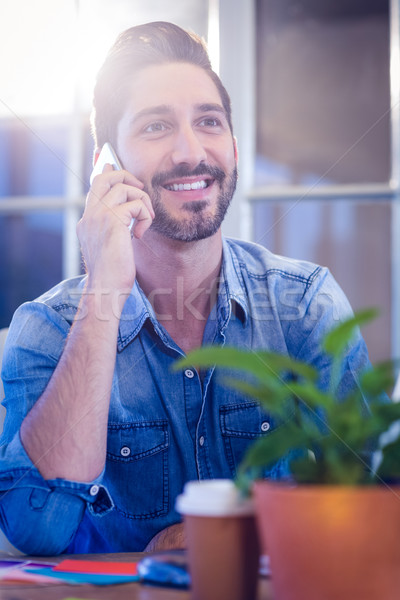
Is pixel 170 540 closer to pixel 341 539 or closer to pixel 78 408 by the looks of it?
pixel 78 408

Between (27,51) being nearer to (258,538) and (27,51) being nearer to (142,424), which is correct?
(142,424)

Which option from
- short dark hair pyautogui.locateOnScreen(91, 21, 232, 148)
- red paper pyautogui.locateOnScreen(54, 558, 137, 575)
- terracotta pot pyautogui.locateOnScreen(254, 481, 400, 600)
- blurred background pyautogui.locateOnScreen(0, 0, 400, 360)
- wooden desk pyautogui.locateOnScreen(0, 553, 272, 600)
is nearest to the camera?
terracotta pot pyautogui.locateOnScreen(254, 481, 400, 600)

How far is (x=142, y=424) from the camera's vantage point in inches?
55.6

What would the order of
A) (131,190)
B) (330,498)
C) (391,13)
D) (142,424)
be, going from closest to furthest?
1. (330,498)
2. (142,424)
3. (131,190)
4. (391,13)

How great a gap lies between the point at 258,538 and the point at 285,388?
159mm

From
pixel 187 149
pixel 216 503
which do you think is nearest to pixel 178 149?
pixel 187 149

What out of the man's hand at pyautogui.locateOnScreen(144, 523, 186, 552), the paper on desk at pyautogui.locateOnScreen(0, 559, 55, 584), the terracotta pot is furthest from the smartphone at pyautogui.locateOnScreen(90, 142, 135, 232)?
the terracotta pot

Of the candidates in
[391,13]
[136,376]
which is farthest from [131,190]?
[391,13]

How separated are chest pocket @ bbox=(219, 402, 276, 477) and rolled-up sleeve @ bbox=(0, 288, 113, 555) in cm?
33

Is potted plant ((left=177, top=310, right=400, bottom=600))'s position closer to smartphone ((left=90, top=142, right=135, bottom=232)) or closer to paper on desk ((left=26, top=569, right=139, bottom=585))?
paper on desk ((left=26, top=569, right=139, bottom=585))

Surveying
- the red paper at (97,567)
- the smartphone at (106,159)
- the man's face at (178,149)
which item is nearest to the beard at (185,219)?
the man's face at (178,149)

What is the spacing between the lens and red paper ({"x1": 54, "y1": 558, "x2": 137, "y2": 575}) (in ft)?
2.56

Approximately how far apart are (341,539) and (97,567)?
420 millimetres

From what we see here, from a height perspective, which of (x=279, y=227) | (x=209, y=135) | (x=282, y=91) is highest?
(x=282, y=91)
